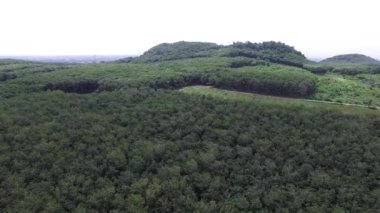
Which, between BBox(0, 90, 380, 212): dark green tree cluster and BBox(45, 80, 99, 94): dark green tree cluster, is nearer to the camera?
BBox(0, 90, 380, 212): dark green tree cluster

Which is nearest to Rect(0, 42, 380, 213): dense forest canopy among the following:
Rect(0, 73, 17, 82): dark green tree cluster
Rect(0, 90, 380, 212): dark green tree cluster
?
Rect(0, 90, 380, 212): dark green tree cluster

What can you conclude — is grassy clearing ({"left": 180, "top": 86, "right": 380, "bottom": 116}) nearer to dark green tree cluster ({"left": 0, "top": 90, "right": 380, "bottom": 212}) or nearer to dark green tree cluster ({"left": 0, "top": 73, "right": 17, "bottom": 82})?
dark green tree cluster ({"left": 0, "top": 90, "right": 380, "bottom": 212})

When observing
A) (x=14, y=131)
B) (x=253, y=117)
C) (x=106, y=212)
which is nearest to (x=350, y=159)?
(x=253, y=117)

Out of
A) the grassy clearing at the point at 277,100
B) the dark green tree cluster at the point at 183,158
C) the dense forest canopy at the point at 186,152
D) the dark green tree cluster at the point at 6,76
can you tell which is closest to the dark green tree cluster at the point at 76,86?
the dense forest canopy at the point at 186,152

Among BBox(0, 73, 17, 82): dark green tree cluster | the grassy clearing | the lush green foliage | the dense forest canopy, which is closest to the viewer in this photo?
the dense forest canopy

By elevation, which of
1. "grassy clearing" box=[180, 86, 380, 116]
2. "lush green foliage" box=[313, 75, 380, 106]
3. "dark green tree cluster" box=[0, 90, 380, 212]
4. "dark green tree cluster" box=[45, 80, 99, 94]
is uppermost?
"lush green foliage" box=[313, 75, 380, 106]

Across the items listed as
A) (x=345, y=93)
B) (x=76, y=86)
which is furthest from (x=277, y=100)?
(x=76, y=86)
